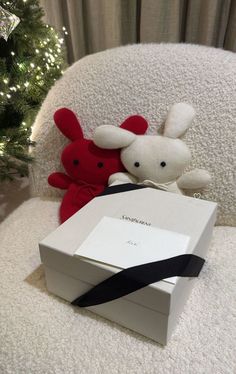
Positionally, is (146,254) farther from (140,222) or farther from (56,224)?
(56,224)

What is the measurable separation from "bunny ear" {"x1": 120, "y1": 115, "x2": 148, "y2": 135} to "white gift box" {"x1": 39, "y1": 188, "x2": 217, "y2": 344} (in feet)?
0.61

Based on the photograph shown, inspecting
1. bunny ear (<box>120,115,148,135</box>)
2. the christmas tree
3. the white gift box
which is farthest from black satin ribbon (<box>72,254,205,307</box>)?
the christmas tree

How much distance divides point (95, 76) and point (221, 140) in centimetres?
39

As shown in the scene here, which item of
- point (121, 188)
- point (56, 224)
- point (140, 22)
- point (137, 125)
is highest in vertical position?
point (140, 22)

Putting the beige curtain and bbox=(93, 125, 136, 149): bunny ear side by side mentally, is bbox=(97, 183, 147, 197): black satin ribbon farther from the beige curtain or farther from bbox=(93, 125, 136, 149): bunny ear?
the beige curtain

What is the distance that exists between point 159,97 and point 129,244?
0.44 metres

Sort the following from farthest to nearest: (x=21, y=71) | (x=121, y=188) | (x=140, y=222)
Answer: (x=21, y=71), (x=121, y=188), (x=140, y=222)

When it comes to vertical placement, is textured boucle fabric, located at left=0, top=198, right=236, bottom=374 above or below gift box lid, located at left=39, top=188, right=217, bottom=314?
below

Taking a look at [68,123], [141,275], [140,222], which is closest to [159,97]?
[68,123]

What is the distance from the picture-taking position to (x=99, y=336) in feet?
1.77

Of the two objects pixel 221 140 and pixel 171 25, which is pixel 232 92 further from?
pixel 171 25

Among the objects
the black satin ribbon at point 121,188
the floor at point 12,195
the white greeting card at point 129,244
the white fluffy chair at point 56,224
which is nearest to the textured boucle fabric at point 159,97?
the white fluffy chair at point 56,224

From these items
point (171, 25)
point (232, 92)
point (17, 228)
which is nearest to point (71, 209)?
point (17, 228)

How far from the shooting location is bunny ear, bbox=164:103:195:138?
736mm
